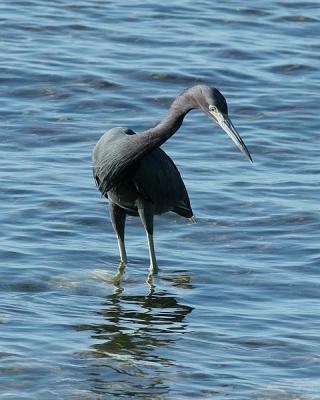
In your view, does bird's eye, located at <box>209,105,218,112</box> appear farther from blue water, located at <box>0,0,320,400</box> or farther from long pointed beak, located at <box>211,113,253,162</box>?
blue water, located at <box>0,0,320,400</box>

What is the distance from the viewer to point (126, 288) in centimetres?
940

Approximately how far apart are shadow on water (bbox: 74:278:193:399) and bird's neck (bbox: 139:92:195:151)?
1.04 m

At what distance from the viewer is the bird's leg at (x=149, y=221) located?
953 centimetres

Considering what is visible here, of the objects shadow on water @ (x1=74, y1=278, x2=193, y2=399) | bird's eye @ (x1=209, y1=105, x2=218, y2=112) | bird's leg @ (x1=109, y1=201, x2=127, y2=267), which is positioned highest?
bird's eye @ (x1=209, y1=105, x2=218, y2=112)

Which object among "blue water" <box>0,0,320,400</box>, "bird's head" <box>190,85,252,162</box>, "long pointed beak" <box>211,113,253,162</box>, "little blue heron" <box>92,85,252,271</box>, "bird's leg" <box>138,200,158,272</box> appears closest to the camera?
"blue water" <box>0,0,320,400</box>

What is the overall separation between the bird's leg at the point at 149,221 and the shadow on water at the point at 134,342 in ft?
0.77

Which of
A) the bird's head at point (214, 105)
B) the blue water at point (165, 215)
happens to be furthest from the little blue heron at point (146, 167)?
the blue water at point (165, 215)

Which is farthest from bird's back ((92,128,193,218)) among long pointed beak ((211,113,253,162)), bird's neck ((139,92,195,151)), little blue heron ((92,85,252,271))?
long pointed beak ((211,113,253,162))

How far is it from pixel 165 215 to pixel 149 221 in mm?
1637

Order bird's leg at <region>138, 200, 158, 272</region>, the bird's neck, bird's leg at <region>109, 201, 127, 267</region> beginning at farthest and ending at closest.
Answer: bird's leg at <region>109, 201, 127, 267</region>, bird's leg at <region>138, 200, 158, 272</region>, the bird's neck

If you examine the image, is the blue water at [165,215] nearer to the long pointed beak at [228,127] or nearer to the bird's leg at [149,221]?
the bird's leg at [149,221]

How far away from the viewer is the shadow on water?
24.3ft

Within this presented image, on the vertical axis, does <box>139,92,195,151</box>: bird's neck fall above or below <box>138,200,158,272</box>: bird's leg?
above

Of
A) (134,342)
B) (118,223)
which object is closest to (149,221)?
(118,223)
